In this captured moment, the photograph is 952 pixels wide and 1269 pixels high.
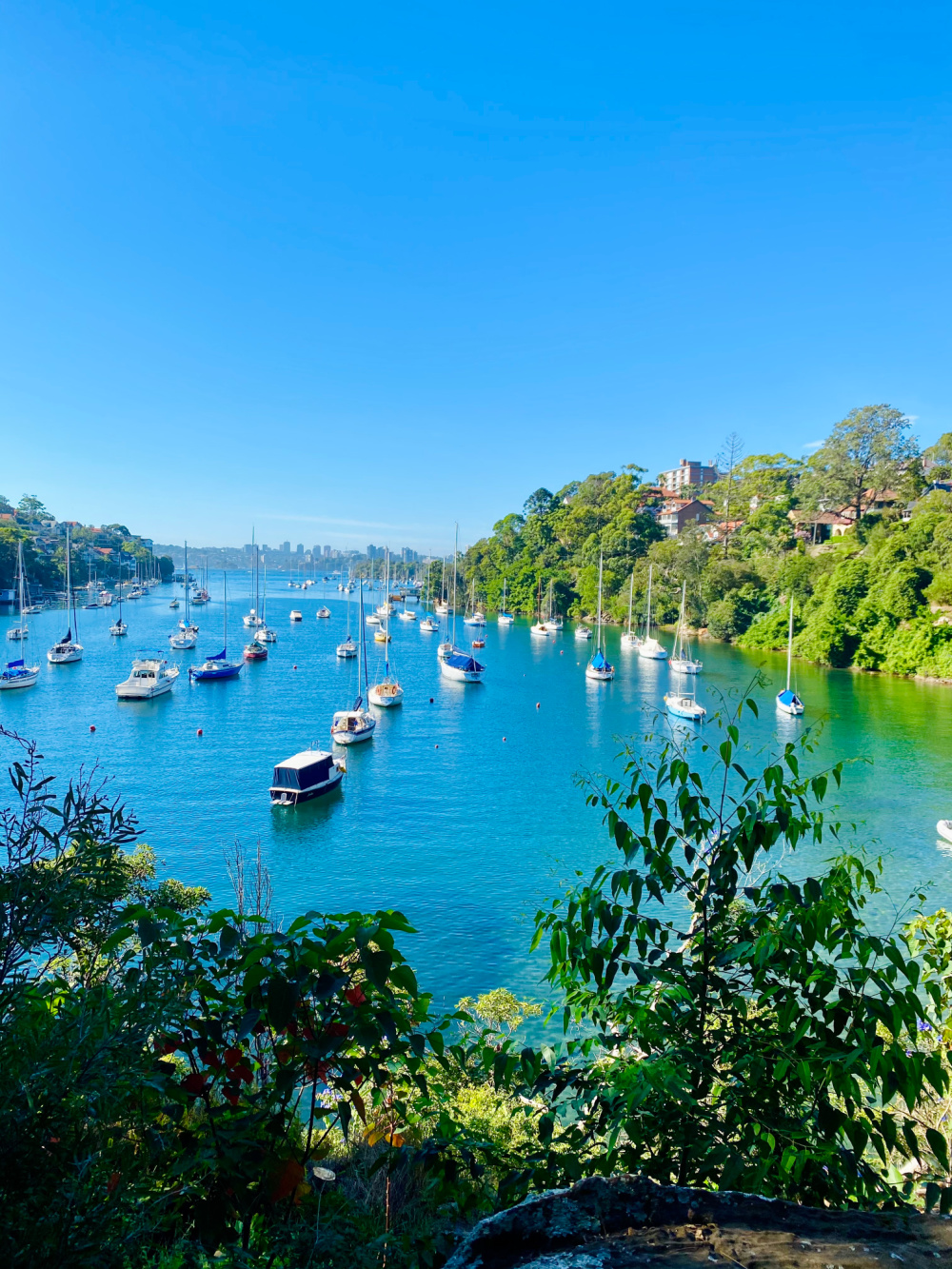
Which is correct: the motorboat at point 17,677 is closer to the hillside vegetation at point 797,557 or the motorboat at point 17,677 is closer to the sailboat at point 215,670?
the sailboat at point 215,670

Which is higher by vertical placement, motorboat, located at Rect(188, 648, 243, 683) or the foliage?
A: the foliage

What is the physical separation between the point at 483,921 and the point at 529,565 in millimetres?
75042

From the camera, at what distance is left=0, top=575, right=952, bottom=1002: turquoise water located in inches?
639

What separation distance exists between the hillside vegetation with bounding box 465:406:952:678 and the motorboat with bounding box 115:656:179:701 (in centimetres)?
3977

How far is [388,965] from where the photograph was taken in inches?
79.4

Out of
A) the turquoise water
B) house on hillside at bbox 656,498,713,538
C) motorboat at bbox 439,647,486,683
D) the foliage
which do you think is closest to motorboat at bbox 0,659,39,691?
the turquoise water

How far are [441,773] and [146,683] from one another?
17456mm

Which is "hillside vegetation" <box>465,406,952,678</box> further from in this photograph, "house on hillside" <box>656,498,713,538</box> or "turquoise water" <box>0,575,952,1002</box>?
"turquoise water" <box>0,575,952,1002</box>

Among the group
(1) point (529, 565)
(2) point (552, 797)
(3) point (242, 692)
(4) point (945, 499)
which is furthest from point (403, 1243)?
(1) point (529, 565)

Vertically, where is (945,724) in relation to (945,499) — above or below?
below

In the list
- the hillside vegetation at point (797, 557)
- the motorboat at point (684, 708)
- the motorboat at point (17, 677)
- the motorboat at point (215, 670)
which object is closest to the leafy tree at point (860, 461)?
the hillside vegetation at point (797, 557)

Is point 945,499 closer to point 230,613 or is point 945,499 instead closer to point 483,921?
point 483,921

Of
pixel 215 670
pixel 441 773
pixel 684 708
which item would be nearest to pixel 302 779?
Answer: pixel 441 773

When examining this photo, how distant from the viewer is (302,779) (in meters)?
21.9
